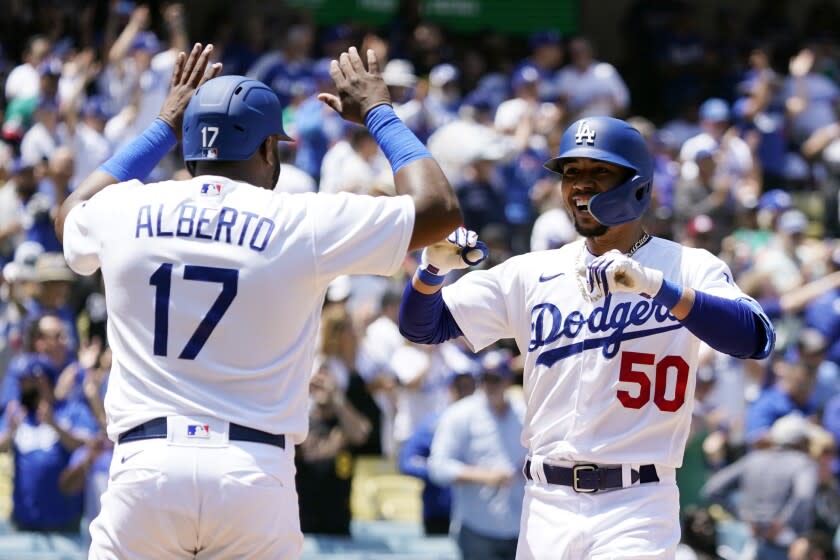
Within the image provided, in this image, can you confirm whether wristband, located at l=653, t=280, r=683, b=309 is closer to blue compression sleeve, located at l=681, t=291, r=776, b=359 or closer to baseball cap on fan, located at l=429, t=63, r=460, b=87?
blue compression sleeve, located at l=681, t=291, r=776, b=359

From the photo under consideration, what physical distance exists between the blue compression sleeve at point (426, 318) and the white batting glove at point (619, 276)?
75 cm

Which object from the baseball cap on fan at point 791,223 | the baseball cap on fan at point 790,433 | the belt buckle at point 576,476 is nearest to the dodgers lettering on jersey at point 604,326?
the belt buckle at point 576,476

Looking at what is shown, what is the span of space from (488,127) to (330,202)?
399 inches

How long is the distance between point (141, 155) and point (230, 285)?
2.43ft

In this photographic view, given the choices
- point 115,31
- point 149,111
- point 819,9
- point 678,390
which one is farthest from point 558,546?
point 819,9

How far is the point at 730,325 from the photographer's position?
468 centimetres

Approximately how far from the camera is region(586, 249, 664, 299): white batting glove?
450 cm

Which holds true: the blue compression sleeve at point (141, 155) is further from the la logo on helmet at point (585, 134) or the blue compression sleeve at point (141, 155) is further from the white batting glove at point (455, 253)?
the la logo on helmet at point (585, 134)

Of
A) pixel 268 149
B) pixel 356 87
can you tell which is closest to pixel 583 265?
pixel 356 87

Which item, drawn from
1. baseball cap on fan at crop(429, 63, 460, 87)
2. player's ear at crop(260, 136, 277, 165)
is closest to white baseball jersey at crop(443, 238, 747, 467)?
player's ear at crop(260, 136, 277, 165)

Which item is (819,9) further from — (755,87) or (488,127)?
(488,127)

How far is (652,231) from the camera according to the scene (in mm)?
11742

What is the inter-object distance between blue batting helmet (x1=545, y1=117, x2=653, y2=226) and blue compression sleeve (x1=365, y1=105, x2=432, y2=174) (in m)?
0.83

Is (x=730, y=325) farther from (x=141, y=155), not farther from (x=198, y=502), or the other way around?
(x=141, y=155)
